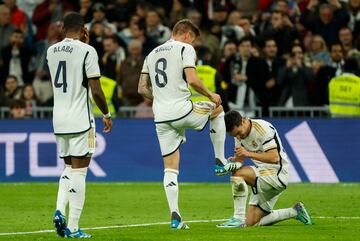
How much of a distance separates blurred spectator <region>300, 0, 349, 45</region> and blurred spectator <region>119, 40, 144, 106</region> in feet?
12.4

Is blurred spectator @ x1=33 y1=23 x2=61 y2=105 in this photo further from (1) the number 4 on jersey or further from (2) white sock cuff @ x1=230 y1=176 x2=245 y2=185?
(1) the number 4 on jersey

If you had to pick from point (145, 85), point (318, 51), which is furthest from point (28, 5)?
point (145, 85)

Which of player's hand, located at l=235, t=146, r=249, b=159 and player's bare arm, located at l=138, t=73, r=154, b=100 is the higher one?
player's bare arm, located at l=138, t=73, r=154, b=100

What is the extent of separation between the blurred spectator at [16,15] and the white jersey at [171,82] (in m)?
13.5

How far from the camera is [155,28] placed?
26000mm

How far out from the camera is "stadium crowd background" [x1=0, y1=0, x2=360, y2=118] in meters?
23.9

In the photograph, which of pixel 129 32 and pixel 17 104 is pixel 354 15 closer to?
pixel 129 32

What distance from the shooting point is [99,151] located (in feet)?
74.2

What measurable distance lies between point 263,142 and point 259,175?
403 mm

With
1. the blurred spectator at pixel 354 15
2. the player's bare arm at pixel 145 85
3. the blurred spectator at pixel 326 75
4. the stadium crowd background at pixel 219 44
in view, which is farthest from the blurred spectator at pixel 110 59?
the player's bare arm at pixel 145 85

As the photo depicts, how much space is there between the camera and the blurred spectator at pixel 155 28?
2586cm

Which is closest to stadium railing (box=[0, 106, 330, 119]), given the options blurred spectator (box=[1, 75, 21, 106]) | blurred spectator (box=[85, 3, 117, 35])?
blurred spectator (box=[1, 75, 21, 106])

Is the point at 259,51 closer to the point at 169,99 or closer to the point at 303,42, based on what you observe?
the point at 303,42

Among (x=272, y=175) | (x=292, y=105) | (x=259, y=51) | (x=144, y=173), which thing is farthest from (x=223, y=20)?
(x=272, y=175)
